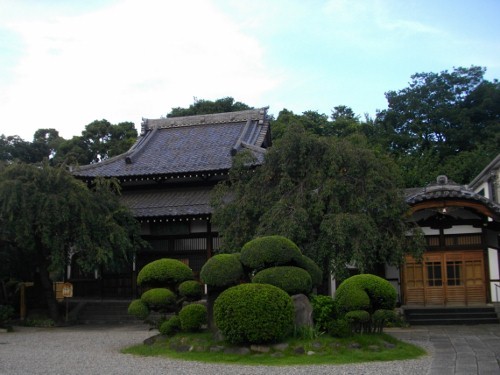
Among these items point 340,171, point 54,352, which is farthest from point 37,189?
point 340,171

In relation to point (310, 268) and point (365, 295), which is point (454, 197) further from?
point (310, 268)

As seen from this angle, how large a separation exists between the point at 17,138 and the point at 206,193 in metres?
31.4

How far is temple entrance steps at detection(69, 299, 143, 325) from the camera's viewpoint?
2130 cm

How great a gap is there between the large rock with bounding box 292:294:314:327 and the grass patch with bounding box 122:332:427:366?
18.8 inches

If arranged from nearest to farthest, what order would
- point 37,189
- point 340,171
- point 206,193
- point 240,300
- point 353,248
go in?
point 240,300
point 353,248
point 340,171
point 37,189
point 206,193

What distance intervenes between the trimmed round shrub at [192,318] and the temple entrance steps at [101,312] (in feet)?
27.2

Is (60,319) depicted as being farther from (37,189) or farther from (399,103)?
(399,103)

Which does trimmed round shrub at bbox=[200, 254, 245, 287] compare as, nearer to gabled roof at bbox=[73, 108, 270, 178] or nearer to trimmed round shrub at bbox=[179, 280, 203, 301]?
trimmed round shrub at bbox=[179, 280, 203, 301]

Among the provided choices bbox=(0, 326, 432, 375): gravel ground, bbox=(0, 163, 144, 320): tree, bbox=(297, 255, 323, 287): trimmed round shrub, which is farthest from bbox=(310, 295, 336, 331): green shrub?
bbox=(0, 163, 144, 320): tree

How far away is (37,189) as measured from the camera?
62.2 feet

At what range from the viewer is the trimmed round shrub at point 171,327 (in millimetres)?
13344

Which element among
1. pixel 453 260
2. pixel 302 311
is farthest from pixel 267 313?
pixel 453 260

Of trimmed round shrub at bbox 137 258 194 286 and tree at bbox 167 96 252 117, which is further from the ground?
tree at bbox 167 96 252 117

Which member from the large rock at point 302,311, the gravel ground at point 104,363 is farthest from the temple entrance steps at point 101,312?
the large rock at point 302,311
